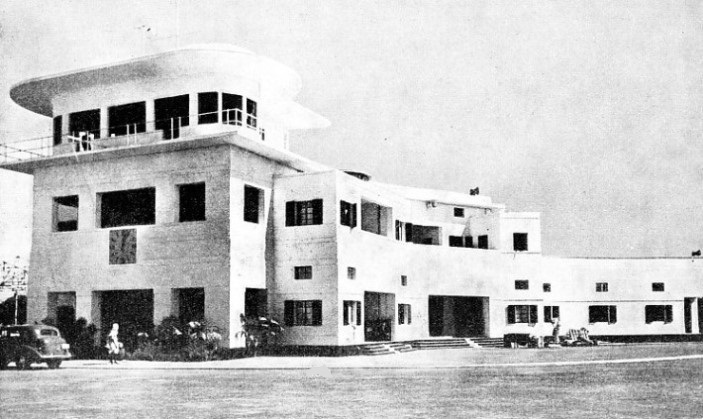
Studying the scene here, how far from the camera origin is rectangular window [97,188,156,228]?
3429 centimetres

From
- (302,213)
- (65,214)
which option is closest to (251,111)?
(302,213)

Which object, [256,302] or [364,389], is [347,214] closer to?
[256,302]

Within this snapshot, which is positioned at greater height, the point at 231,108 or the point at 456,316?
the point at 231,108

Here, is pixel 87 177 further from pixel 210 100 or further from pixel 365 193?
pixel 365 193

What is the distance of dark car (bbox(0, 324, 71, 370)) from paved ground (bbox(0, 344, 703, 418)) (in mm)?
621

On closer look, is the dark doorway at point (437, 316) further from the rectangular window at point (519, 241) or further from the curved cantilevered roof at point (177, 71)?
the curved cantilevered roof at point (177, 71)

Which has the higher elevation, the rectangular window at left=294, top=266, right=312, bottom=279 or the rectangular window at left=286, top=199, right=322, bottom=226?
the rectangular window at left=286, top=199, right=322, bottom=226

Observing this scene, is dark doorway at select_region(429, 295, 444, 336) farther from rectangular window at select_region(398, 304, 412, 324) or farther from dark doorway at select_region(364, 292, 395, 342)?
dark doorway at select_region(364, 292, 395, 342)

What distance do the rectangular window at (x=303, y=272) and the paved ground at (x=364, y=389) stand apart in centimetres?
663

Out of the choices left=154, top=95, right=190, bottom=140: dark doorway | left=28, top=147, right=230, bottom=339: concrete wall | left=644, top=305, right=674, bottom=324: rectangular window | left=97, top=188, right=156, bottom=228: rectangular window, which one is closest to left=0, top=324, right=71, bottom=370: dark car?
Result: left=28, top=147, right=230, bottom=339: concrete wall

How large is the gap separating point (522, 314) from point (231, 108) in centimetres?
2462

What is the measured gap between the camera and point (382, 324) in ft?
131

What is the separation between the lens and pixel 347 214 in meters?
35.4

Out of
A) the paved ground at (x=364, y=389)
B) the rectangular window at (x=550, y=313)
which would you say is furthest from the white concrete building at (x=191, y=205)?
the rectangular window at (x=550, y=313)
